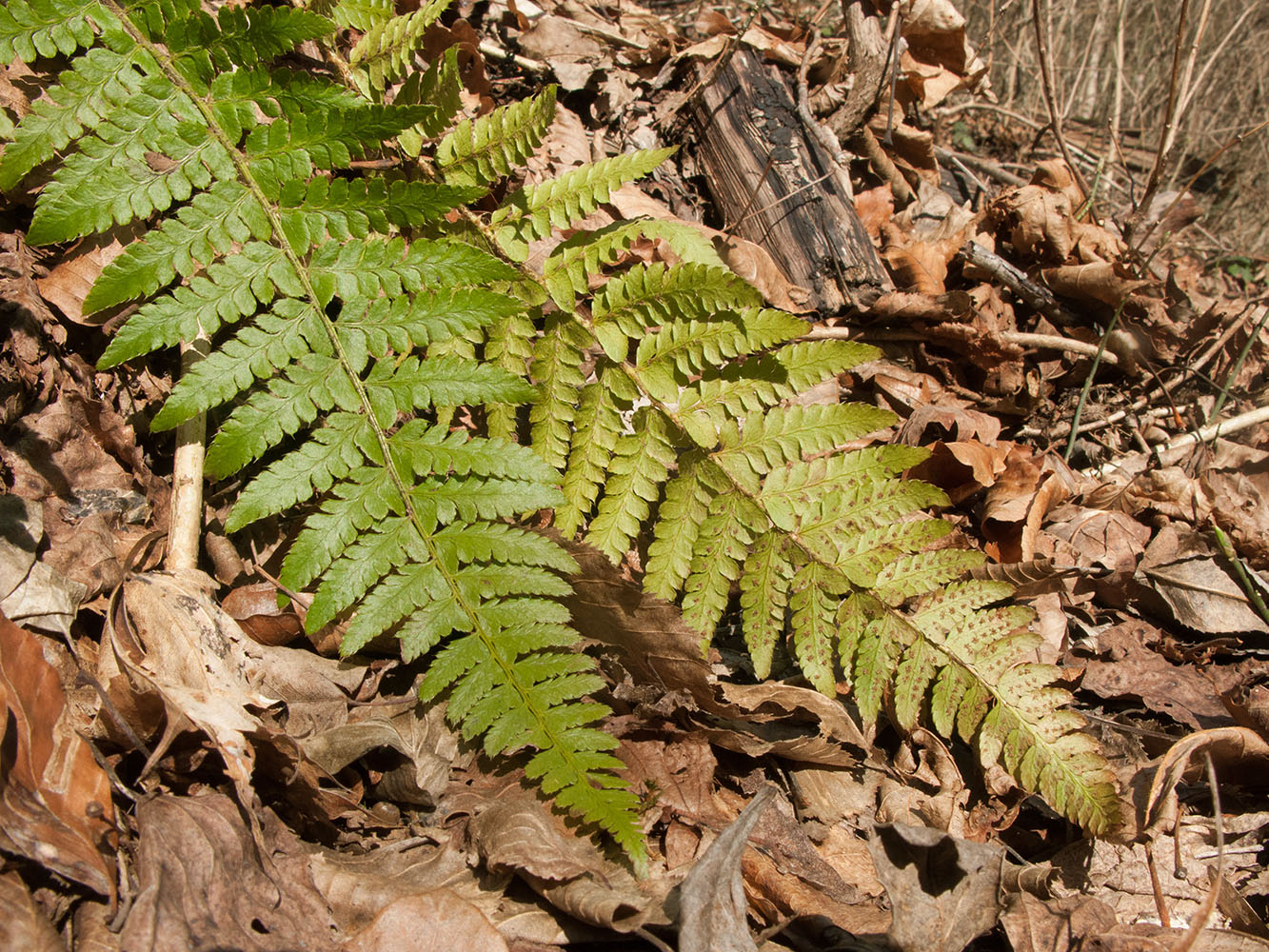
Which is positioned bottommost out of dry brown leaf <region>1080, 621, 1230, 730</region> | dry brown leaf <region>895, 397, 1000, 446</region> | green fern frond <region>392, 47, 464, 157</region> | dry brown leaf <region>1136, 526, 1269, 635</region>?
dry brown leaf <region>1080, 621, 1230, 730</region>

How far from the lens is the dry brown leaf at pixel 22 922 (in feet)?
4.39

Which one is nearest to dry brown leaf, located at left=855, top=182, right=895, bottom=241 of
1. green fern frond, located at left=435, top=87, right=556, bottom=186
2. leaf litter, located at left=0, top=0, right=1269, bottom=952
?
leaf litter, located at left=0, top=0, right=1269, bottom=952

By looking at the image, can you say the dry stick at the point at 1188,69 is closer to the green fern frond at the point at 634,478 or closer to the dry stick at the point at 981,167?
the dry stick at the point at 981,167

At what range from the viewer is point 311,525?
191cm

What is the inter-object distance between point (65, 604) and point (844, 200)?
10.5 ft

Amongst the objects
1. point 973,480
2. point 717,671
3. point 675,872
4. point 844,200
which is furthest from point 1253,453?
point 675,872

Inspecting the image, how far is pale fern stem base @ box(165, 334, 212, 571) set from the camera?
2145 millimetres

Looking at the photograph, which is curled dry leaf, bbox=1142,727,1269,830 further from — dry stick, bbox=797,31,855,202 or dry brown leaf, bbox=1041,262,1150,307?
dry stick, bbox=797,31,855,202

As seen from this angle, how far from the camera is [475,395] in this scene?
6.83 feet

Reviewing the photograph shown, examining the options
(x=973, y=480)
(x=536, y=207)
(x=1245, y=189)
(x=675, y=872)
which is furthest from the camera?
(x=1245, y=189)

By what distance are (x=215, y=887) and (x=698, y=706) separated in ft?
4.01

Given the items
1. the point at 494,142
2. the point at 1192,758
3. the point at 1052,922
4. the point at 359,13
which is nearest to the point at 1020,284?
the point at 1192,758

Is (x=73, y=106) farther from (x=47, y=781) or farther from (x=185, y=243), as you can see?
(x=47, y=781)

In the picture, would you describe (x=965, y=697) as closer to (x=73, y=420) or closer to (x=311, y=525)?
(x=311, y=525)
